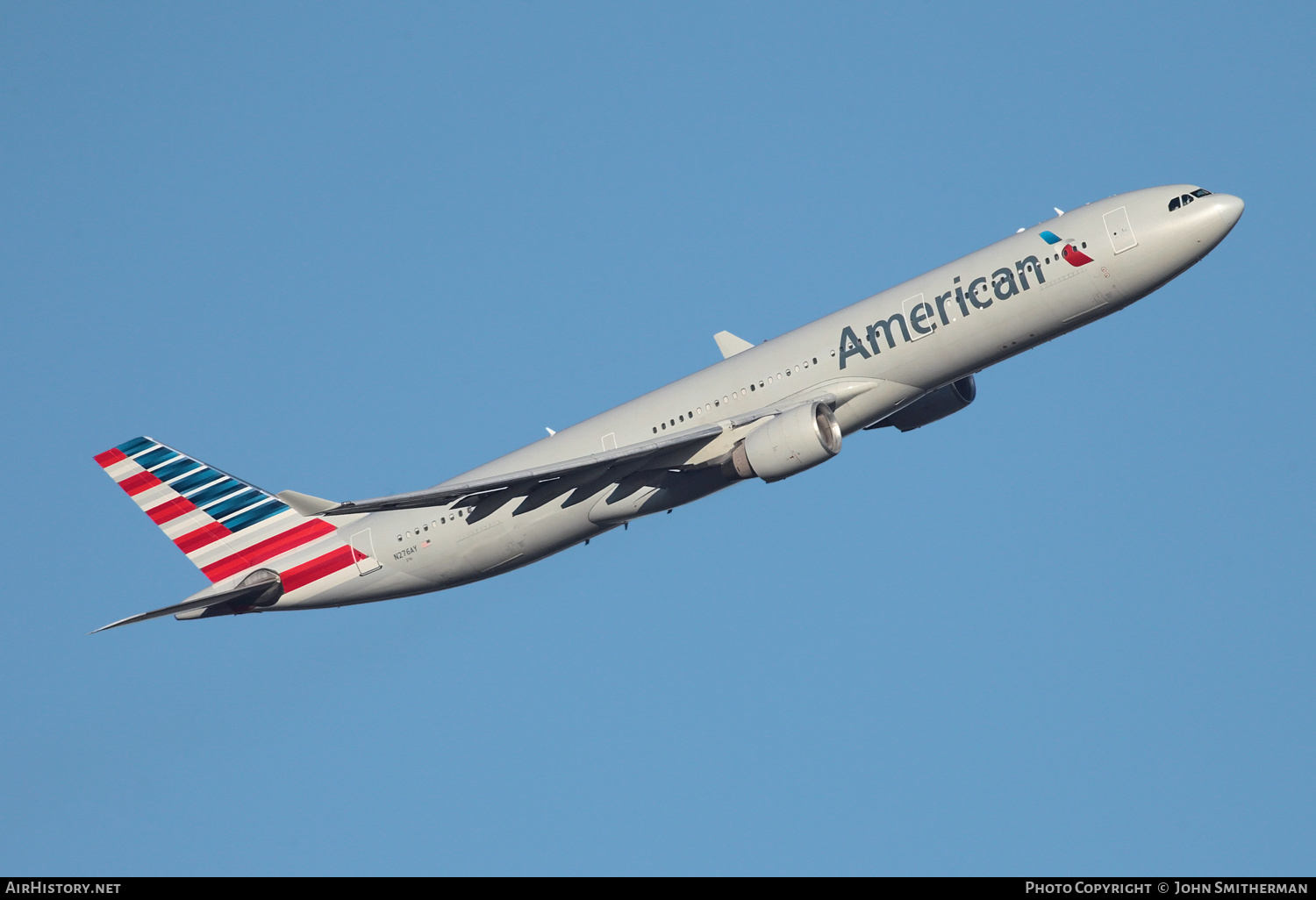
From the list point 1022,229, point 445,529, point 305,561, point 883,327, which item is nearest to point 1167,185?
point 1022,229

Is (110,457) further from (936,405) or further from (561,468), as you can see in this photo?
(936,405)

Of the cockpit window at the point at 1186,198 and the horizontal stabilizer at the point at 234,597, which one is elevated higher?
the cockpit window at the point at 1186,198

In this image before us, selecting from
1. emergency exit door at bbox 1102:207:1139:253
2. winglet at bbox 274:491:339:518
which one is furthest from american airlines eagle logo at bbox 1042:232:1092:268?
winglet at bbox 274:491:339:518

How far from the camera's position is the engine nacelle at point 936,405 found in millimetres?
52188

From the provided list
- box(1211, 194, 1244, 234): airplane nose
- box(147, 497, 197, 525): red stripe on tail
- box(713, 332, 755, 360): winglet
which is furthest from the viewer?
A: box(147, 497, 197, 525): red stripe on tail

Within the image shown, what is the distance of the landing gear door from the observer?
51.8 metres

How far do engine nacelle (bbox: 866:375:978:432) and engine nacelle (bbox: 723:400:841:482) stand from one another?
25.4ft

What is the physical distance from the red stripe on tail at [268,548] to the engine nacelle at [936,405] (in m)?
22.1

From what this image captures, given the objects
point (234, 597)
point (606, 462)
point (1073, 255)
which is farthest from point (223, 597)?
point (1073, 255)

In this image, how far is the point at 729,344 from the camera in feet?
168

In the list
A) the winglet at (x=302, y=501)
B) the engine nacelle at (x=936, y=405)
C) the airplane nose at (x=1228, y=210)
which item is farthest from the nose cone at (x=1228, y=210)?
the winglet at (x=302, y=501)

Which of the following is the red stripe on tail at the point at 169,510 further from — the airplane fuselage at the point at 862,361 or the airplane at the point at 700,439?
the airplane fuselage at the point at 862,361

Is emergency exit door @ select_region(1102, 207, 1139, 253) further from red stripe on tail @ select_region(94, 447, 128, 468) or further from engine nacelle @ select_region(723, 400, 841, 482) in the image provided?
red stripe on tail @ select_region(94, 447, 128, 468)
